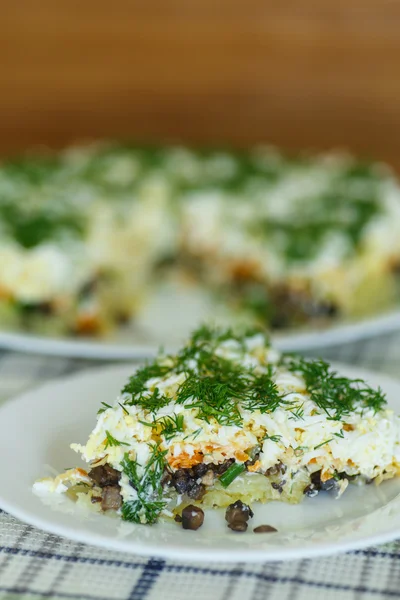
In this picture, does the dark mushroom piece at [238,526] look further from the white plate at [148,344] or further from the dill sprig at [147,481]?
the white plate at [148,344]

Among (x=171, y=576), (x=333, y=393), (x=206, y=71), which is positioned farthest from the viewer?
(x=206, y=71)

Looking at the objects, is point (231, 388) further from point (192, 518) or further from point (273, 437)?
point (192, 518)

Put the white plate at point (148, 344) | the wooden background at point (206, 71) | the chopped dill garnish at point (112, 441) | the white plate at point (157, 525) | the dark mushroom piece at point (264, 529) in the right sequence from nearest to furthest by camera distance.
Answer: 1. the white plate at point (157, 525)
2. the dark mushroom piece at point (264, 529)
3. the chopped dill garnish at point (112, 441)
4. the white plate at point (148, 344)
5. the wooden background at point (206, 71)

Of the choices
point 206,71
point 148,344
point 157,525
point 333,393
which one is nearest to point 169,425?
point 157,525

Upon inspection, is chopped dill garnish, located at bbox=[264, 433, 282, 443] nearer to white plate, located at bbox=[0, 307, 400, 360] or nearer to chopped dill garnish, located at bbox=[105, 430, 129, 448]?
chopped dill garnish, located at bbox=[105, 430, 129, 448]

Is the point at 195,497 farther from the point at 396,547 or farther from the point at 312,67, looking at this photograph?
the point at 312,67

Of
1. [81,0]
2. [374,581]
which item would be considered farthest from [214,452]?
[81,0]

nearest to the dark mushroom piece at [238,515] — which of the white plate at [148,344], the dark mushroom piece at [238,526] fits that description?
the dark mushroom piece at [238,526]
